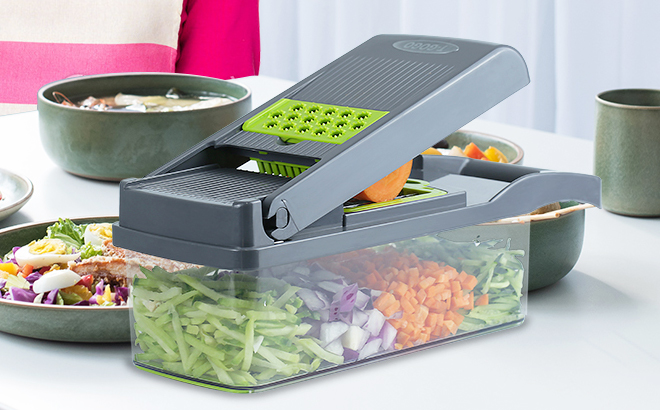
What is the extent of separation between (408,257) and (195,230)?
7.1 inches

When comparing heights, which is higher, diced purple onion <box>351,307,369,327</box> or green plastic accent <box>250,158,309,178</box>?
green plastic accent <box>250,158,309,178</box>

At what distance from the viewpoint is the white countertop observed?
0.60 m

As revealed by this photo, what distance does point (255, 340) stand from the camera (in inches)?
22.6

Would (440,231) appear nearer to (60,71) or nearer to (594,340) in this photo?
(594,340)

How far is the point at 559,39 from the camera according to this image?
2955mm

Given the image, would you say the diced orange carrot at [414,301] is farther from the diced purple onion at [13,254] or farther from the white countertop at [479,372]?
the diced purple onion at [13,254]

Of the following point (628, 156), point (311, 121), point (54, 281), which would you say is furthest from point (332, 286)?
point (628, 156)

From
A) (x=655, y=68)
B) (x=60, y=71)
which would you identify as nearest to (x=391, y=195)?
(x=60, y=71)

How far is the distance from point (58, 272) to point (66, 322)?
3.0 inches

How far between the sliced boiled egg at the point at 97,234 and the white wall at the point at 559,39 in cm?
240

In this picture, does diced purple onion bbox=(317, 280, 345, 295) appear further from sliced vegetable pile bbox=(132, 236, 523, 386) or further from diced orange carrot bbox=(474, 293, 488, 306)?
diced orange carrot bbox=(474, 293, 488, 306)

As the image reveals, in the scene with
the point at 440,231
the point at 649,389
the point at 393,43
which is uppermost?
the point at 393,43

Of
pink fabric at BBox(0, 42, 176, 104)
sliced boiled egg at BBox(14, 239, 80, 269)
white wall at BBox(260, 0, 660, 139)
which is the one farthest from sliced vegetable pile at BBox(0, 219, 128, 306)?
white wall at BBox(260, 0, 660, 139)

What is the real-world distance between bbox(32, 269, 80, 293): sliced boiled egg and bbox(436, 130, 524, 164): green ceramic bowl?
621 mm
